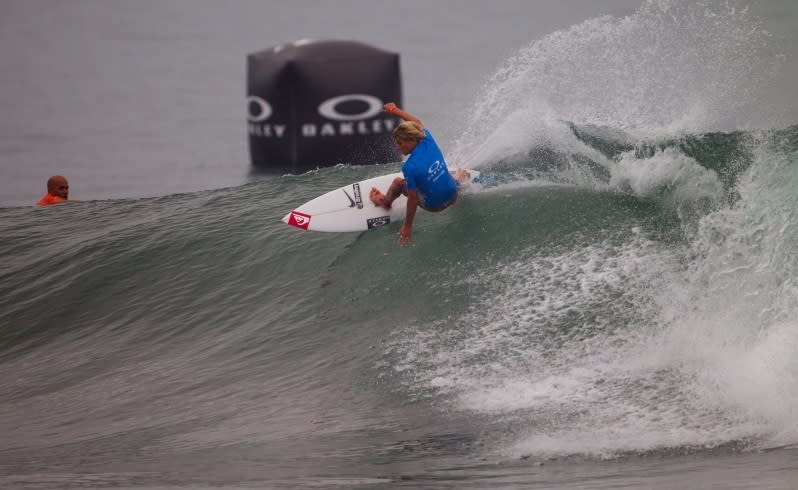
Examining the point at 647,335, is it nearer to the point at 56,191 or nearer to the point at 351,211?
the point at 351,211

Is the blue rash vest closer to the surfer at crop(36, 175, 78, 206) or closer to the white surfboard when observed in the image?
the white surfboard

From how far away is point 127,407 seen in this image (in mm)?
6312

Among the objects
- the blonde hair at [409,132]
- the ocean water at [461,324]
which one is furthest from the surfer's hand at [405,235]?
the blonde hair at [409,132]

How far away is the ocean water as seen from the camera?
489 cm

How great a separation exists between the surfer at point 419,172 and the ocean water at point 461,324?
25cm

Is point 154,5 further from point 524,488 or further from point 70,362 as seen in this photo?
point 524,488

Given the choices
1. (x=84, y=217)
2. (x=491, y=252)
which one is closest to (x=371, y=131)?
(x=84, y=217)

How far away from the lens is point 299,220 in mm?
8602

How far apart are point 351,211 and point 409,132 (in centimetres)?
126

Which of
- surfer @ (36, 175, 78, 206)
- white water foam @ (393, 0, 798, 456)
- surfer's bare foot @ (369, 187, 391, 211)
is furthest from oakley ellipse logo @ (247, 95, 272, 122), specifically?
white water foam @ (393, 0, 798, 456)

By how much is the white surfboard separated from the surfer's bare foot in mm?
46

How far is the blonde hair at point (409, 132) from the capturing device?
24.3ft

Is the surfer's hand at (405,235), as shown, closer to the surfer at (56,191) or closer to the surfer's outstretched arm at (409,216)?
the surfer's outstretched arm at (409,216)

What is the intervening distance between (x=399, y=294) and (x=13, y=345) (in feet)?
11.3
